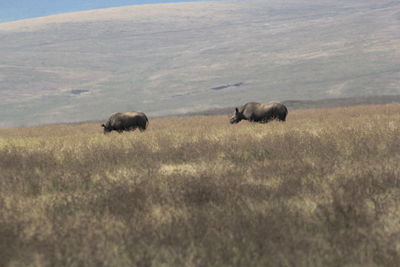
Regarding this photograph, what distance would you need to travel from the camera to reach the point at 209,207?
686 cm

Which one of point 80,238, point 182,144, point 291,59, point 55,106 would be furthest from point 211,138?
point 291,59

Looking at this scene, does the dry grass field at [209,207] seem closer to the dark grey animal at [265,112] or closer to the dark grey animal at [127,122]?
the dark grey animal at [127,122]

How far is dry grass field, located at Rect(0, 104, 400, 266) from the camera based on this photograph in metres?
5.13

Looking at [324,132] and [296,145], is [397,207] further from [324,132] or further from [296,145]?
[324,132]

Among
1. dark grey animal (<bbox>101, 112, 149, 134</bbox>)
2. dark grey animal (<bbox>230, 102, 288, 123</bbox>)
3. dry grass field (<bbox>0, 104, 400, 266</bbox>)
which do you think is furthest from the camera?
dark grey animal (<bbox>230, 102, 288, 123</bbox>)

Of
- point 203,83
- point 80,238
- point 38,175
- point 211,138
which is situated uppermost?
point 80,238

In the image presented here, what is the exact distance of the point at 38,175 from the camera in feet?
32.5

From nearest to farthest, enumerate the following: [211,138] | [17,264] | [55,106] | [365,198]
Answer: [17,264] < [365,198] < [211,138] < [55,106]

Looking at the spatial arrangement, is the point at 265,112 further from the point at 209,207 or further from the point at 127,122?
the point at 209,207

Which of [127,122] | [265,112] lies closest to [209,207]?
Answer: [127,122]

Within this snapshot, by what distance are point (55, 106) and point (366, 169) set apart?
555ft

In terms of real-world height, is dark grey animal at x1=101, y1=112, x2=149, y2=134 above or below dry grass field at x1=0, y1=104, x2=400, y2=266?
below

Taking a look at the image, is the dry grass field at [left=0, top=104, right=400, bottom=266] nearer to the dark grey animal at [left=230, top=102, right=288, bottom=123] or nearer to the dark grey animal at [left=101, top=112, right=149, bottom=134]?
the dark grey animal at [left=101, top=112, right=149, bottom=134]

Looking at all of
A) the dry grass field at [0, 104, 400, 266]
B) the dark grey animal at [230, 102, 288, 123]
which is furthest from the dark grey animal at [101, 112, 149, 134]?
the dry grass field at [0, 104, 400, 266]
